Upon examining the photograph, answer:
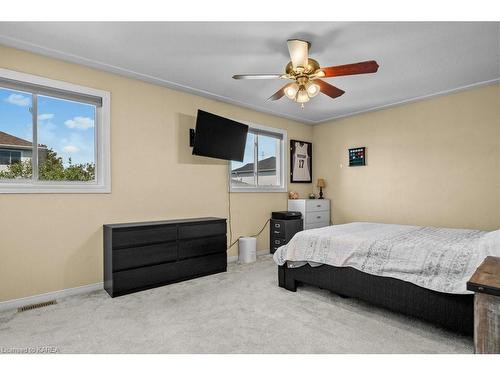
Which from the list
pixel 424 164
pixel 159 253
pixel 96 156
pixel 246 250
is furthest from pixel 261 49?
pixel 424 164

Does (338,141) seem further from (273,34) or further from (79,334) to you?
(79,334)

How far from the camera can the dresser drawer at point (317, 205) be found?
5007 mm

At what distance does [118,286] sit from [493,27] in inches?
164

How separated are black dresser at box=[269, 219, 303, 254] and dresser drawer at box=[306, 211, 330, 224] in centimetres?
24

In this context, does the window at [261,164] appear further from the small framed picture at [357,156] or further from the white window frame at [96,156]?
the white window frame at [96,156]

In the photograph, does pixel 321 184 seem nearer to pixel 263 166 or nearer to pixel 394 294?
pixel 263 166

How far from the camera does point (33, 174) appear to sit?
2.90 meters

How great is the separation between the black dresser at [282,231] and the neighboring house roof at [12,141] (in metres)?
3.46

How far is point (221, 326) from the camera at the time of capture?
2244 mm

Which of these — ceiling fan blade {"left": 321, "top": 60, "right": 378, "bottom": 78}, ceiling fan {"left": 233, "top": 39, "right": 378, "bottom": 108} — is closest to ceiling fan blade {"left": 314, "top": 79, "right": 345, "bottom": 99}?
ceiling fan {"left": 233, "top": 39, "right": 378, "bottom": 108}

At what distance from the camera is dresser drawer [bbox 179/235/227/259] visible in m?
3.41

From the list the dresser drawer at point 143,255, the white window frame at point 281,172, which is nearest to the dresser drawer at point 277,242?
the white window frame at point 281,172

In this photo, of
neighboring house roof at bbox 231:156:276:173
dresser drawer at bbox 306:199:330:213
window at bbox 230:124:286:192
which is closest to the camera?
window at bbox 230:124:286:192

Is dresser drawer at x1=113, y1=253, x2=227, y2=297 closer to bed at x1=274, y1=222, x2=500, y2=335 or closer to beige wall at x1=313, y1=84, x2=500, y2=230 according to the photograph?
bed at x1=274, y1=222, x2=500, y2=335
